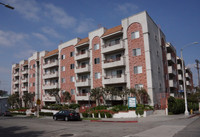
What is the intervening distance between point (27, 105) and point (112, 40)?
130ft

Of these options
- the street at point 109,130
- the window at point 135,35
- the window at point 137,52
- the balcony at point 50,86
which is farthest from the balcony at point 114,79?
the balcony at point 50,86

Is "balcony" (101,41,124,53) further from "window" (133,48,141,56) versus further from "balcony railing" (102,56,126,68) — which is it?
"window" (133,48,141,56)

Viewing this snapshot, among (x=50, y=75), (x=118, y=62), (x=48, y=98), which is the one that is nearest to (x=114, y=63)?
(x=118, y=62)

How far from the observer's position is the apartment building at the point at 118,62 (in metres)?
29.8

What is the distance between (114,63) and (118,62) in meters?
0.89

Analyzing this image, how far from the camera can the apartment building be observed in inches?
1172

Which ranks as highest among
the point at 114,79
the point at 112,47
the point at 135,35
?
the point at 135,35

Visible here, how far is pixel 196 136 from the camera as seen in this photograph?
31.8 ft

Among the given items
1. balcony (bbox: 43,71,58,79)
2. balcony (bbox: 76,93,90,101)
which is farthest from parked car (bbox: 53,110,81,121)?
balcony (bbox: 43,71,58,79)

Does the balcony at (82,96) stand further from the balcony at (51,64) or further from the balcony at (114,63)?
the balcony at (51,64)

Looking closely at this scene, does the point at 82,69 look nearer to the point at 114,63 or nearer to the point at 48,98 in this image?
the point at 114,63

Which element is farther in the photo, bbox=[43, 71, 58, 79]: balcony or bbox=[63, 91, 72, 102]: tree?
bbox=[43, 71, 58, 79]: balcony

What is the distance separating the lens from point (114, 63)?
32.8 metres

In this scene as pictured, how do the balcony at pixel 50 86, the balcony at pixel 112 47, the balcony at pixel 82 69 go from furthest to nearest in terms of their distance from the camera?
the balcony at pixel 50 86
the balcony at pixel 82 69
the balcony at pixel 112 47
